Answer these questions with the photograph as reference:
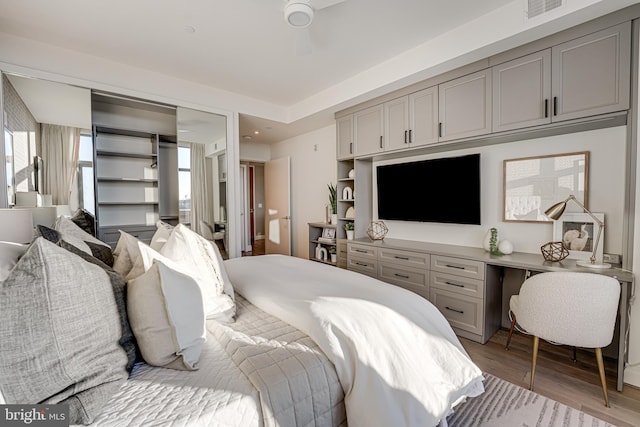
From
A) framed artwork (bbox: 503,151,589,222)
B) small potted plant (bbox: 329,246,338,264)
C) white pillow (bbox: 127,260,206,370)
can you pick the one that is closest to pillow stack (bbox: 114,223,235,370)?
white pillow (bbox: 127,260,206,370)

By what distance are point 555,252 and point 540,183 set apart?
644 millimetres

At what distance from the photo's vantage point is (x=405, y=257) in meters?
2.98

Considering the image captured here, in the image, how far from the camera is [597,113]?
1926 mm

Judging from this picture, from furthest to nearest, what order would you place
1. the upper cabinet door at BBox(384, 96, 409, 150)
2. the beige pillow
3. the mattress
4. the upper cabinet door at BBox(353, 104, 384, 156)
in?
the upper cabinet door at BBox(353, 104, 384, 156) < the upper cabinet door at BBox(384, 96, 409, 150) < the beige pillow < the mattress

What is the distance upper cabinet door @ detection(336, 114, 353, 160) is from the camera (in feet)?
11.9

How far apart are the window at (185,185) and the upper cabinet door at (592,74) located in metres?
3.75

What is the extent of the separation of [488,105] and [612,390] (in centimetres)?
223

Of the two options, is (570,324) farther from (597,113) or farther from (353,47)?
(353,47)

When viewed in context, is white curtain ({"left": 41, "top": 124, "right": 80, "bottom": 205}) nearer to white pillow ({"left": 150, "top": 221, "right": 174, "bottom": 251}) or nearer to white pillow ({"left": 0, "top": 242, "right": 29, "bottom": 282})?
white pillow ({"left": 150, "top": 221, "right": 174, "bottom": 251})

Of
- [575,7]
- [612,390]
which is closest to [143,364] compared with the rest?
[612,390]

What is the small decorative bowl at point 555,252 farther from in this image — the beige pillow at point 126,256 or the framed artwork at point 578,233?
the beige pillow at point 126,256

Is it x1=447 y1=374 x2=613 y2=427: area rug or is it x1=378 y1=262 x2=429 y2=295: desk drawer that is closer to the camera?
x1=447 y1=374 x2=613 y2=427: area rug

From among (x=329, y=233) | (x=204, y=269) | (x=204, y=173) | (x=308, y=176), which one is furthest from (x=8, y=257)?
(x=308, y=176)

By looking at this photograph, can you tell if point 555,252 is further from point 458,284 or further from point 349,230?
point 349,230
